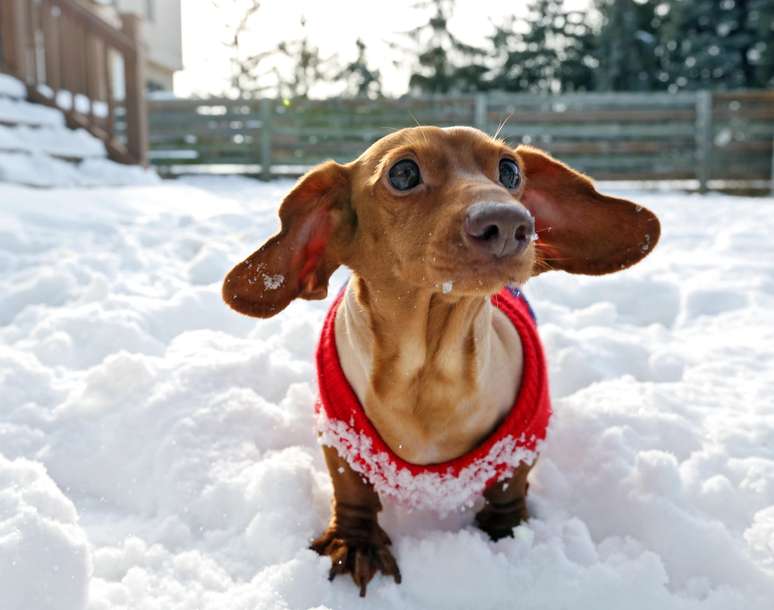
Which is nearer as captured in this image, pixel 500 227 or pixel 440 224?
pixel 500 227

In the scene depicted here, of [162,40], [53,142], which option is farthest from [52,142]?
→ [162,40]

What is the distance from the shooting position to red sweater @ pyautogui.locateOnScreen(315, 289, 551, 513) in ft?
5.54

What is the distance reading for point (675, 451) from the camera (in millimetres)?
1995

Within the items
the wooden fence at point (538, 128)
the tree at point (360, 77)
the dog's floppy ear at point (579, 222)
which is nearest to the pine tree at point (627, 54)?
the tree at point (360, 77)

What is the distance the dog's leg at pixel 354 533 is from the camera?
158cm

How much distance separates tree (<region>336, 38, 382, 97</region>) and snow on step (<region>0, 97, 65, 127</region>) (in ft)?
44.3

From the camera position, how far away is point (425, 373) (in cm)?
170

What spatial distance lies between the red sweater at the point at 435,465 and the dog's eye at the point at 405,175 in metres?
0.48

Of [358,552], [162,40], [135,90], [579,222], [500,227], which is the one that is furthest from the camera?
[162,40]

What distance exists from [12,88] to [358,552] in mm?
5761

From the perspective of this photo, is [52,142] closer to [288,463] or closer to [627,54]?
[288,463]

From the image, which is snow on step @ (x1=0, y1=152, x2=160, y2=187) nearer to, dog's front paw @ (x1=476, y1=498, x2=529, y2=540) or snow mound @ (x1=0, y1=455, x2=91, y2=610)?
snow mound @ (x1=0, y1=455, x2=91, y2=610)

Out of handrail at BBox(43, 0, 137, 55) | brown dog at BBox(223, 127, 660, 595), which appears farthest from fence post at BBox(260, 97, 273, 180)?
brown dog at BBox(223, 127, 660, 595)

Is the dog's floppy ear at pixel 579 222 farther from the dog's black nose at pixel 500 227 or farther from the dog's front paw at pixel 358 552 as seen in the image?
the dog's front paw at pixel 358 552
